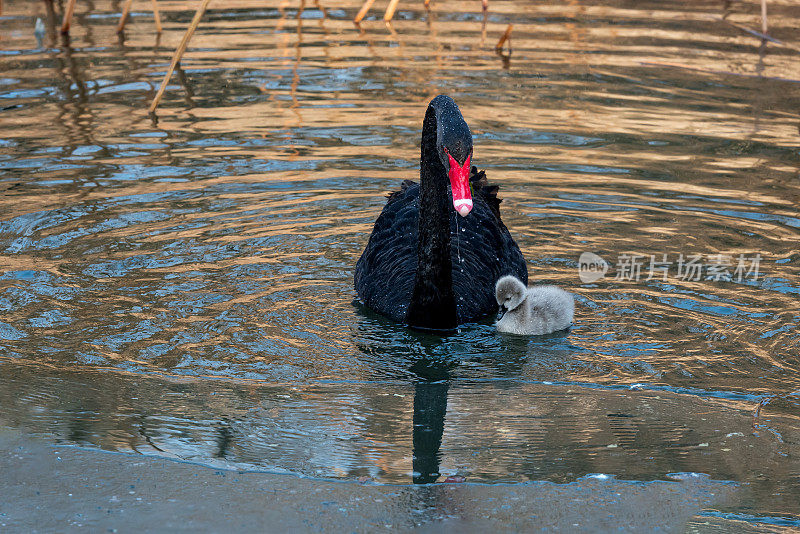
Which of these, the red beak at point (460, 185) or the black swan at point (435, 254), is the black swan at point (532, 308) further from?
the red beak at point (460, 185)

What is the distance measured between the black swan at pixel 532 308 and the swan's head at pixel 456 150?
35.2 inches

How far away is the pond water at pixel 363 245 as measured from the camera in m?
4.53

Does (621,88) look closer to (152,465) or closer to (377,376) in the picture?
(377,376)

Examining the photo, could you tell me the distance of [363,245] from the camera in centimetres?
727

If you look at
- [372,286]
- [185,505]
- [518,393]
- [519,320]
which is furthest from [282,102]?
[185,505]

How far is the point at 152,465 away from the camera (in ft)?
13.6

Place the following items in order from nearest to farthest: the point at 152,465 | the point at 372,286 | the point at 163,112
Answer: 1. the point at 152,465
2. the point at 372,286
3. the point at 163,112

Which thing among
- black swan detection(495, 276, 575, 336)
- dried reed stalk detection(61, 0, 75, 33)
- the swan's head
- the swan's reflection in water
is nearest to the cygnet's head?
black swan detection(495, 276, 575, 336)

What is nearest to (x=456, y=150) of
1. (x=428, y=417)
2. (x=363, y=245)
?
(x=428, y=417)

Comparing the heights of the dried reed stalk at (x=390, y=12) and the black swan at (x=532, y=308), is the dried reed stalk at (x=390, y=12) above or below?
above

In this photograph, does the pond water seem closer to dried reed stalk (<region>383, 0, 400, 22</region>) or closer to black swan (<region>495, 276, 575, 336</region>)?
black swan (<region>495, 276, 575, 336</region>)

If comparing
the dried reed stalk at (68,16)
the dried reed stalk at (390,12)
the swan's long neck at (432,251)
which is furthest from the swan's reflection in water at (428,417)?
the dried reed stalk at (68,16)

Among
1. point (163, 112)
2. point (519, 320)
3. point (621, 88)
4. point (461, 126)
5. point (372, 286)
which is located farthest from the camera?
point (621, 88)

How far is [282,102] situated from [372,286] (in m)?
5.06
